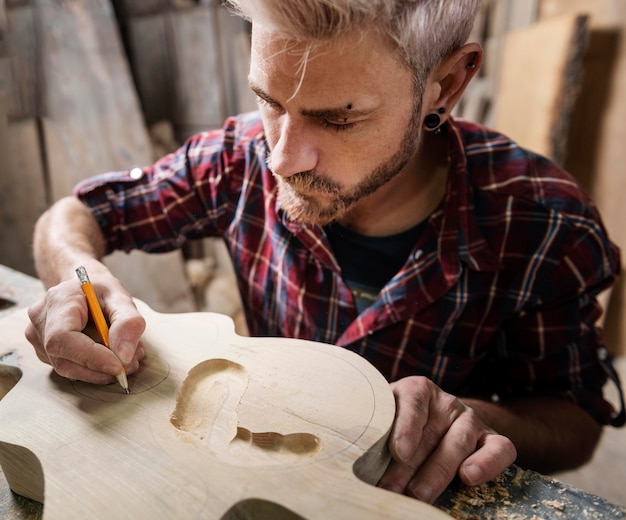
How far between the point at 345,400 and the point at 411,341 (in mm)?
566

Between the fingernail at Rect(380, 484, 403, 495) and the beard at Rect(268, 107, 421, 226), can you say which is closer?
the fingernail at Rect(380, 484, 403, 495)

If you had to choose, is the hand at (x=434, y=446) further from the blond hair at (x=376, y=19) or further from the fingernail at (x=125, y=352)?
the blond hair at (x=376, y=19)

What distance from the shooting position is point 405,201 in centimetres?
149

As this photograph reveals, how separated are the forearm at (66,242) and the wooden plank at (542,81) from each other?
2381mm

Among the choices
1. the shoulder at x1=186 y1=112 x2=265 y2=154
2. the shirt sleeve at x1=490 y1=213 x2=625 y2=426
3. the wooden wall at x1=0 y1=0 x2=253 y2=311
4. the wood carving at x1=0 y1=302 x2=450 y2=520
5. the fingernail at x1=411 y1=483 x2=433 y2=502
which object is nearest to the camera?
the wood carving at x1=0 y1=302 x2=450 y2=520

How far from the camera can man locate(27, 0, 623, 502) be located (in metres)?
1.00

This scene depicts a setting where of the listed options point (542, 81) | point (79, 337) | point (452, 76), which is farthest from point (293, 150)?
point (542, 81)

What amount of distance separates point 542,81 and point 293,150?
7.24 ft

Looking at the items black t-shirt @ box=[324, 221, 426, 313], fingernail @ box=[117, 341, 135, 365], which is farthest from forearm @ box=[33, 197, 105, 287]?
black t-shirt @ box=[324, 221, 426, 313]

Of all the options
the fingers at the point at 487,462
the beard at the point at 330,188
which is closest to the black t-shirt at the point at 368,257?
the beard at the point at 330,188

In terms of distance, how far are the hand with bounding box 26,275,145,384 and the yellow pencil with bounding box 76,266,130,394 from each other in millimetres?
14

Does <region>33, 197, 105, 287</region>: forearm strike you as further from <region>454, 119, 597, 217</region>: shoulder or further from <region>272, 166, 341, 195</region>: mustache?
<region>454, 119, 597, 217</region>: shoulder

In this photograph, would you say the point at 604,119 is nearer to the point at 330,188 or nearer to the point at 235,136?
the point at 235,136

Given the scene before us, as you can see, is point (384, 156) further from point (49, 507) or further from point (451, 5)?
point (49, 507)
